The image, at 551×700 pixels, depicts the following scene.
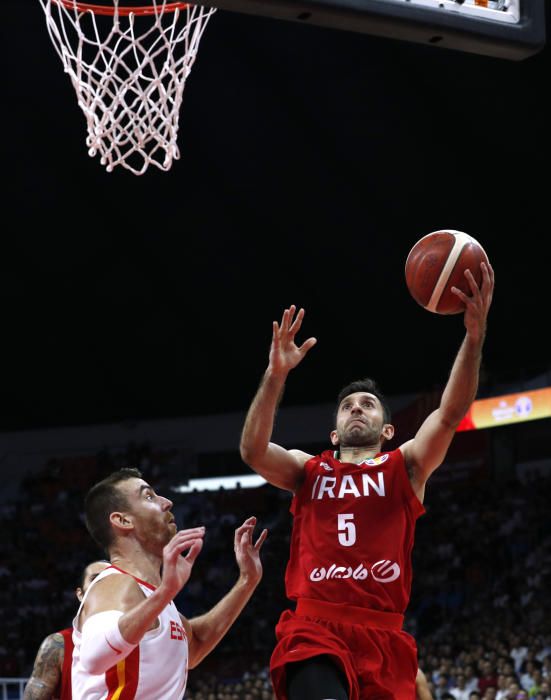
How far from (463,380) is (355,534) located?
78 centimetres

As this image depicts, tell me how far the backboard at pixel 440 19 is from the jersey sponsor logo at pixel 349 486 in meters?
1.81

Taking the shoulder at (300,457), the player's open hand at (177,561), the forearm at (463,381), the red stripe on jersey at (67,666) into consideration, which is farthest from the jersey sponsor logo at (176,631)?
the forearm at (463,381)

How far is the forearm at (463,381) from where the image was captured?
15.6ft

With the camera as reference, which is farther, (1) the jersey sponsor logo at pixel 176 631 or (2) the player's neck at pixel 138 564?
(2) the player's neck at pixel 138 564

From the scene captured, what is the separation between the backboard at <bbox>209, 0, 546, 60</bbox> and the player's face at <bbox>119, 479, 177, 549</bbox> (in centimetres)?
181

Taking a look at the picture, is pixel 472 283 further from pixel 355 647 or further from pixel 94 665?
pixel 94 665

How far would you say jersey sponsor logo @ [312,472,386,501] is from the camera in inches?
196

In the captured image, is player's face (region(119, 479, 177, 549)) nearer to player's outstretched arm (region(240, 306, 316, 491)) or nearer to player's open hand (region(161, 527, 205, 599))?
player's open hand (region(161, 527, 205, 599))

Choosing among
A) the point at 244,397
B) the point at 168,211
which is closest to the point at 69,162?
the point at 168,211

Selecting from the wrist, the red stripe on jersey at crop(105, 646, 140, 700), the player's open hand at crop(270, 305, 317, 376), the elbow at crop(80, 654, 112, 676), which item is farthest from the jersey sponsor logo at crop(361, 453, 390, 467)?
the elbow at crop(80, 654, 112, 676)

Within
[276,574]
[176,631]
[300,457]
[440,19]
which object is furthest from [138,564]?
[276,574]

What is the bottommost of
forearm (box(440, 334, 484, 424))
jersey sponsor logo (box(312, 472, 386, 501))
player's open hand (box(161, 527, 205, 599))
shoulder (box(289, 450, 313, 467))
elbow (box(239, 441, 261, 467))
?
player's open hand (box(161, 527, 205, 599))

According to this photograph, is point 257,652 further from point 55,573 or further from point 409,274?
point 409,274

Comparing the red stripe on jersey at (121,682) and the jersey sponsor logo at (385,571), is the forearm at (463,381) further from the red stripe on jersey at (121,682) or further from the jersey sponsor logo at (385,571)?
the red stripe on jersey at (121,682)
